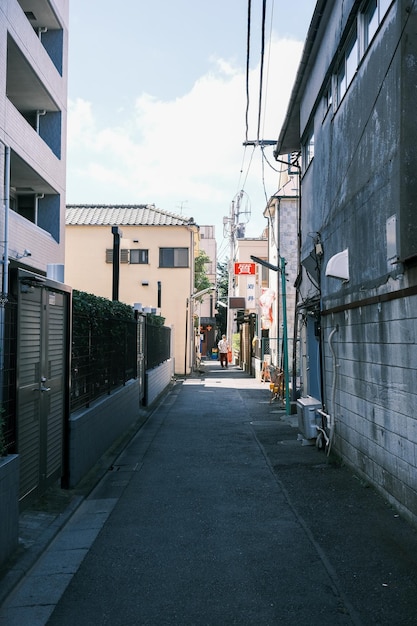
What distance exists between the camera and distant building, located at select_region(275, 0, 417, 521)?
18.5 ft

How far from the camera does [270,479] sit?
762 centimetres

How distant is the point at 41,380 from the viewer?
5.98 meters

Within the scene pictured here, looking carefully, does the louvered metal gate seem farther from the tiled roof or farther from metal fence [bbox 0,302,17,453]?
the tiled roof

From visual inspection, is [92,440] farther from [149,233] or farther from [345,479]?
[149,233]

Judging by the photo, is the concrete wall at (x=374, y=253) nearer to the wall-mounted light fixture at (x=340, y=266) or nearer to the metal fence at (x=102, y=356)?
the wall-mounted light fixture at (x=340, y=266)

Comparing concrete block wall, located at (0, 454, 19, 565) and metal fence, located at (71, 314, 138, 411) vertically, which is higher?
metal fence, located at (71, 314, 138, 411)

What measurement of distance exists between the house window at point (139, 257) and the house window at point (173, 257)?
2.45ft

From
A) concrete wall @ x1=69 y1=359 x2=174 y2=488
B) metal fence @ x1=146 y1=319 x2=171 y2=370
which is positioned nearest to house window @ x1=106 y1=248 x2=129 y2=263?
metal fence @ x1=146 y1=319 x2=171 y2=370

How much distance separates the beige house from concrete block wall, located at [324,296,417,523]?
858 inches

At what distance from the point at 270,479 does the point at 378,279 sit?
2874mm

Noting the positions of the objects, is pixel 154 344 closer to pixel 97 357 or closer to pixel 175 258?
pixel 97 357

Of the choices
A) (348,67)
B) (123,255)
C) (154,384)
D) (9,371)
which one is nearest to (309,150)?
(348,67)

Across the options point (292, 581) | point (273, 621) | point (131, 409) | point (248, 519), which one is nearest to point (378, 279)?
point (248, 519)

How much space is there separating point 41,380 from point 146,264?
2446 centimetres
